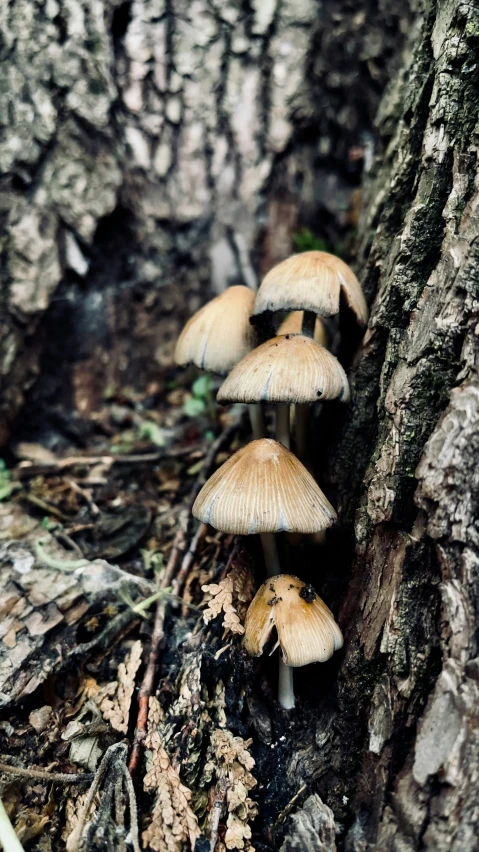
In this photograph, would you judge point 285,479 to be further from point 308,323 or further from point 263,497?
point 308,323

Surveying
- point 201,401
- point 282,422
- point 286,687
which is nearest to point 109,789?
point 286,687

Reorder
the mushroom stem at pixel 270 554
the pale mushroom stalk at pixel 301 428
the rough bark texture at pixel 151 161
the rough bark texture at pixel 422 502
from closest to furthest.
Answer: the rough bark texture at pixel 422 502
the mushroom stem at pixel 270 554
the pale mushroom stalk at pixel 301 428
the rough bark texture at pixel 151 161

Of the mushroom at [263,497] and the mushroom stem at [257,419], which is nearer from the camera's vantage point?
the mushroom at [263,497]

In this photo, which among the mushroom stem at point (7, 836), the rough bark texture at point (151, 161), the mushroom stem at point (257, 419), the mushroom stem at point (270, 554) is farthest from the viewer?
the rough bark texture at point (151, 161)

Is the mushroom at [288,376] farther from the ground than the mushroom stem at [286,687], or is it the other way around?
the mushroom at [288,376]

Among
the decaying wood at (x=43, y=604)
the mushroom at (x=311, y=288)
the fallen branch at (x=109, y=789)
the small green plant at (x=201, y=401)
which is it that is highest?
the mushroom at (x=311, y=288)

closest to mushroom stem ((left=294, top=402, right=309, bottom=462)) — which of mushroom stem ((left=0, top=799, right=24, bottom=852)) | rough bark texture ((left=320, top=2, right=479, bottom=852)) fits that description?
rough bark texture ((left=320, top=2, right=479, bottom=852))

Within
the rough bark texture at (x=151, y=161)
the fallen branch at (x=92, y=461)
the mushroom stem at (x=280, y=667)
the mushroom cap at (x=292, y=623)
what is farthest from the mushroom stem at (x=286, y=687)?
the rough bark texture at (x=151, y=161)

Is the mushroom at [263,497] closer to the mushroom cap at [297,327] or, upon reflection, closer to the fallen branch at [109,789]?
the mushroom cap at [297,327]
